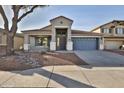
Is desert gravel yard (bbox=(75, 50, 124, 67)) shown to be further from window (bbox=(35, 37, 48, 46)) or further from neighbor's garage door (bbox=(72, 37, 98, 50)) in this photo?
window (bbox=(35, 37, 48, 46))

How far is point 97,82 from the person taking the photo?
24.7 feet

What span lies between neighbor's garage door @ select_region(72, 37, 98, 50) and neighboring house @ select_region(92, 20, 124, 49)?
12.1 ft

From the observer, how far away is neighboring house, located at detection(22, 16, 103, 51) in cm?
2606

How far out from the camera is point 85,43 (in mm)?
28938

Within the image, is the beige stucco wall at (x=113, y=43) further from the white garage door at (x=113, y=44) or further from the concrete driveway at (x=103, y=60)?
the concrete driveway at (x=103, y=60)

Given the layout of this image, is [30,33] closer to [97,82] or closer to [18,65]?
[18,65]

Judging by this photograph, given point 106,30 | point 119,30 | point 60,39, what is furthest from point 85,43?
point 119,30

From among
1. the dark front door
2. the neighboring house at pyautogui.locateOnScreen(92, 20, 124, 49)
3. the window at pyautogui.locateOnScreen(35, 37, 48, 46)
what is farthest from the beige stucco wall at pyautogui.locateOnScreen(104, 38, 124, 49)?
the window at pyautogui.locateOnScreen(35, 37, 48, 46)

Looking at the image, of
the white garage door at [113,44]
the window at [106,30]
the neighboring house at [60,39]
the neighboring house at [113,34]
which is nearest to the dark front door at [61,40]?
the neighboring house at [60,39]

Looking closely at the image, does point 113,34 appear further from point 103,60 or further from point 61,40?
point 103,60

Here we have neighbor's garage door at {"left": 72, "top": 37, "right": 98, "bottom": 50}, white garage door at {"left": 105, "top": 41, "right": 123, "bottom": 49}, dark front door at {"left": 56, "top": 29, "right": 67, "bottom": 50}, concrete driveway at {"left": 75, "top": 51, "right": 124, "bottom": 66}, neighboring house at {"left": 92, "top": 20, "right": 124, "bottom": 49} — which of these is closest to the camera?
concrete driveway at {"left": 75, "top": 51, "right": 124, "bottom": 66}

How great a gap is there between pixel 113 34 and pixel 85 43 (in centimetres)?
799

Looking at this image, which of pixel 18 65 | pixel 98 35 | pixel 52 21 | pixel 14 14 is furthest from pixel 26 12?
pixel 98 35
